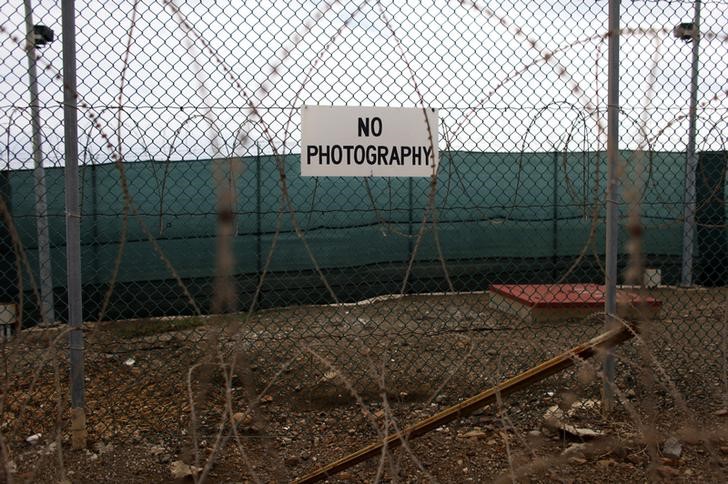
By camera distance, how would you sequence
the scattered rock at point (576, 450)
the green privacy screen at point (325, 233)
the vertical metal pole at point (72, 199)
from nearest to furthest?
the scattered rock at point (576, 450) < the vertical metal pole at point (72, 199) < the green privacy screen at point (325, 233)

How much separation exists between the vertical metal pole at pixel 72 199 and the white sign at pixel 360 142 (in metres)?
0.96

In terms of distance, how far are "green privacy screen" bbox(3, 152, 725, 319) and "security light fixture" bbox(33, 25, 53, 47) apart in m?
2.64

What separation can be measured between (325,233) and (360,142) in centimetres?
423

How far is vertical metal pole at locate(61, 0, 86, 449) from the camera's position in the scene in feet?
8.70

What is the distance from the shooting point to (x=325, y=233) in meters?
7.03

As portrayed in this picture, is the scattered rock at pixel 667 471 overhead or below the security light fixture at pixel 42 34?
below

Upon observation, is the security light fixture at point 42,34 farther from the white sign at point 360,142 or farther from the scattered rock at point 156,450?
the scattered rock at point 156,450

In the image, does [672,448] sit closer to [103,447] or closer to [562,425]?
[562,425]

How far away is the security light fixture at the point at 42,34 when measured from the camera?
2.78m

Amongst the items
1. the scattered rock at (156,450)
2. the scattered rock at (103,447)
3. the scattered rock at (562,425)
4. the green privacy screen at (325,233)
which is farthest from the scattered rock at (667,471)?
the green privacy screen at (325,233)

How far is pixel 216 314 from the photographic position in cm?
169

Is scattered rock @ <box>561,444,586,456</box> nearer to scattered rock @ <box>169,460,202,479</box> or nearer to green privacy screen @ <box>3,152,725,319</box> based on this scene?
scattered rock @ <box>169,460,202,479</box>

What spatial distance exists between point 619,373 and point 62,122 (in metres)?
3.25

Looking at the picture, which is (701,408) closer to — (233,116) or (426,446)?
(426,446)
